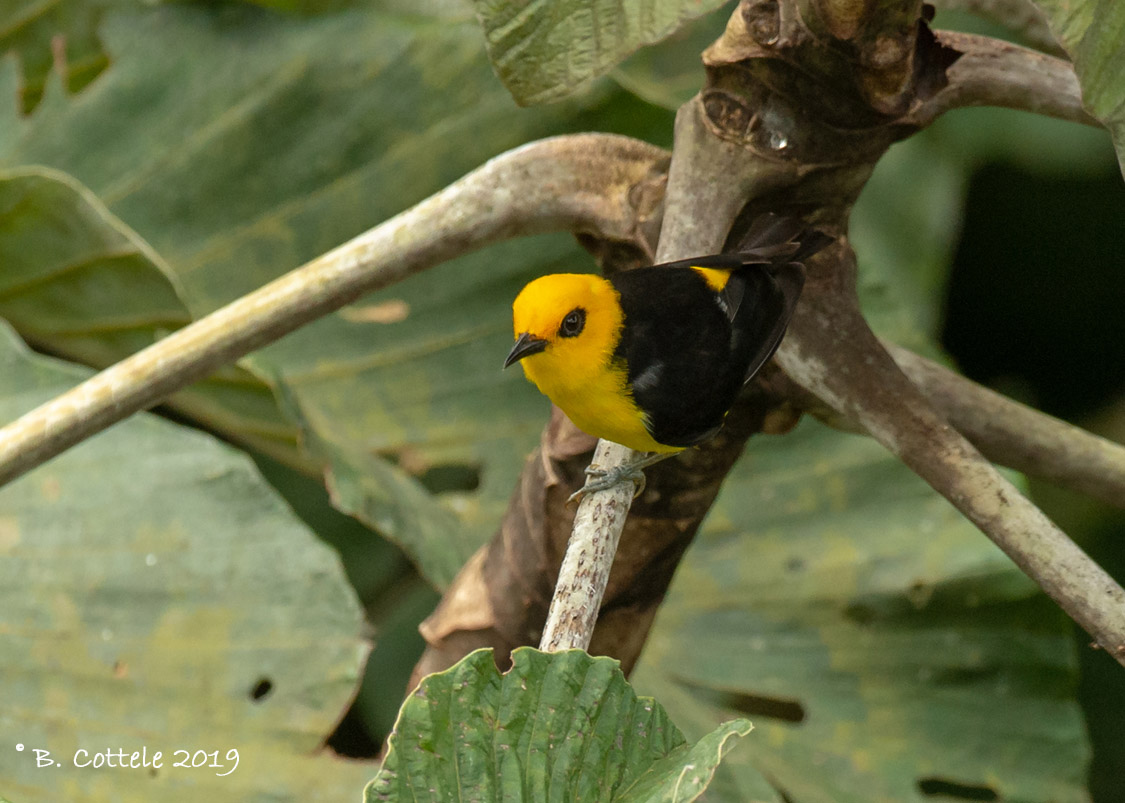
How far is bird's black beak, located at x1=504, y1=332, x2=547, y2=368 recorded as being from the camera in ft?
3.51

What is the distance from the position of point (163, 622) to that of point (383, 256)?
0.74 meters

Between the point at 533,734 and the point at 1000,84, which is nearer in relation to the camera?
the point at 533,734

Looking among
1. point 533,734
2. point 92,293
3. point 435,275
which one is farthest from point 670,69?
point 533,734

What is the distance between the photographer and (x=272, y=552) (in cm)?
135

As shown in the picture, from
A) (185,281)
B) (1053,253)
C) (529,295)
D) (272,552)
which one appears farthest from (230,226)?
(1053,253)

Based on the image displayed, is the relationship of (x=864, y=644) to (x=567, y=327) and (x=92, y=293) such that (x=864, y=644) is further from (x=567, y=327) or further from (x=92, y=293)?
(x=92, y=293)

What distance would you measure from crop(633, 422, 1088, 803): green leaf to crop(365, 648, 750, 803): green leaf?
36.3 inches

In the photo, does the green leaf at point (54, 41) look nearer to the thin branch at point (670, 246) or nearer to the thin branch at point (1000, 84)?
the thin branch at point (670, 246)

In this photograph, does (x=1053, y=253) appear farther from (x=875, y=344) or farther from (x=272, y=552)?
(x=272, y=552)

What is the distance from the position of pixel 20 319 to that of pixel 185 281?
0.27 meters

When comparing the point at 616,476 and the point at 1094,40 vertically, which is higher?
the point at 1094,40

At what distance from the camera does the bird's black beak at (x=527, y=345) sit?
3.51 ft

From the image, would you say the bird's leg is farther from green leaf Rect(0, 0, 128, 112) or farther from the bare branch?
green leaf Rect(0, 0, 128, 112)

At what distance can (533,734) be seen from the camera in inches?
24.9
